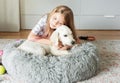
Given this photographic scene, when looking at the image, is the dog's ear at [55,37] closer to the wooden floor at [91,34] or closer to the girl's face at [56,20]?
the girl's face at [56,20]

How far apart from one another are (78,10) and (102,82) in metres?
1.42

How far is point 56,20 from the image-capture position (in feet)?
6.24

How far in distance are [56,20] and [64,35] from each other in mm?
132

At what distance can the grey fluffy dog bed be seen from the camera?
1.71 metres

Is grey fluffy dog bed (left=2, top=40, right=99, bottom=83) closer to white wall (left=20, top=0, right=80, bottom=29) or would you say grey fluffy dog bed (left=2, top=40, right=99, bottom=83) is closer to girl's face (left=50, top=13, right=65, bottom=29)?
girl's face (left=50, top=13, right=65, bottom=29)

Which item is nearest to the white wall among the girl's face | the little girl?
the little girl

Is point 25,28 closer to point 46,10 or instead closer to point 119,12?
point 46,10

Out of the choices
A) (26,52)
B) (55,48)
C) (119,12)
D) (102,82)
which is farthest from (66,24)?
(119,12)

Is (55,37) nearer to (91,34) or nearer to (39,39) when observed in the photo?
(39,39)

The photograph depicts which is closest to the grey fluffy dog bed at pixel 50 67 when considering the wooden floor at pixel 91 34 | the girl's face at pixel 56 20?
the girl's face at pixel 56 20

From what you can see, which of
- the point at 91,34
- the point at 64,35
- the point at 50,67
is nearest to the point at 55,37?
the point at 64,35

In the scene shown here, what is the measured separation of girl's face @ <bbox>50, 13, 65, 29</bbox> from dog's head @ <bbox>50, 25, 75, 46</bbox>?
0.13 feet

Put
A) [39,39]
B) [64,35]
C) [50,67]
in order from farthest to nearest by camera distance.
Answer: [39,39], [64,35], [50,67]

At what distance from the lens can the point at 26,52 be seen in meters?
1.84
